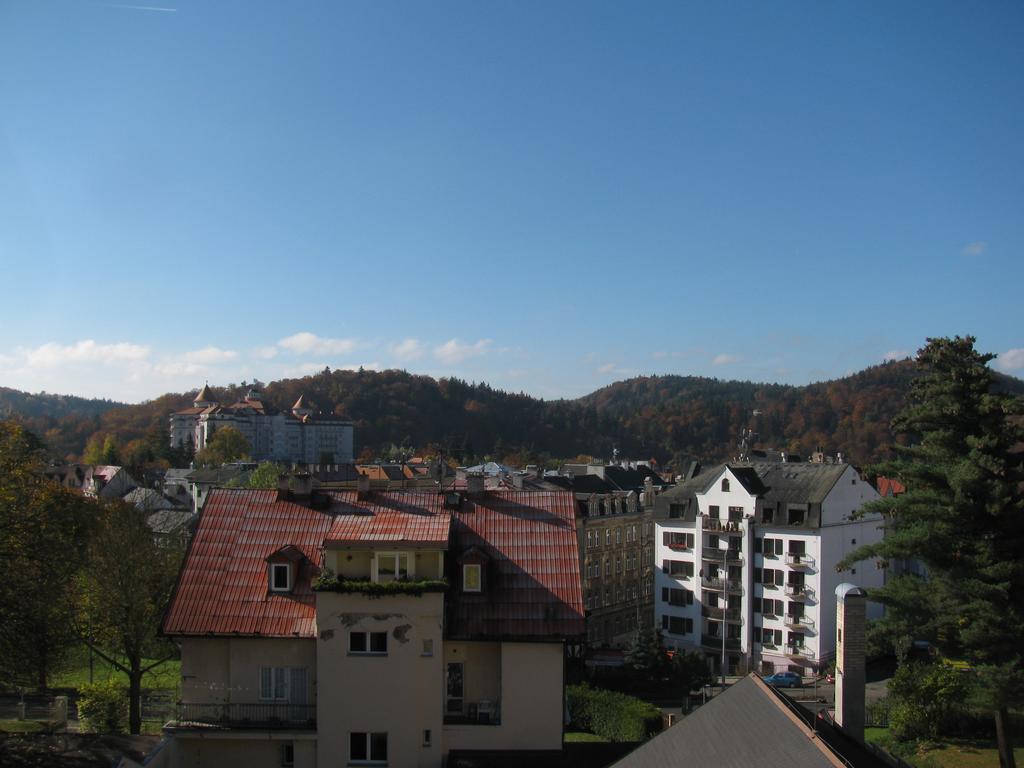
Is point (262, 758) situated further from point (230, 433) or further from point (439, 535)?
point (230, 433)

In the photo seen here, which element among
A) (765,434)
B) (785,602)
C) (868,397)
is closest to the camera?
(785,602)

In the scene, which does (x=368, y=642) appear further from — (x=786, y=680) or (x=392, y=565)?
(x=786, y=680)

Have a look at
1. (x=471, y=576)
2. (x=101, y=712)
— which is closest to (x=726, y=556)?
(x=471, y=576)

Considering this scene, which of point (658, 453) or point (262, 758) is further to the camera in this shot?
point (658, 453)

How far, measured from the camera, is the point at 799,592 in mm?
45781

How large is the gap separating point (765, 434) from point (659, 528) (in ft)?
367

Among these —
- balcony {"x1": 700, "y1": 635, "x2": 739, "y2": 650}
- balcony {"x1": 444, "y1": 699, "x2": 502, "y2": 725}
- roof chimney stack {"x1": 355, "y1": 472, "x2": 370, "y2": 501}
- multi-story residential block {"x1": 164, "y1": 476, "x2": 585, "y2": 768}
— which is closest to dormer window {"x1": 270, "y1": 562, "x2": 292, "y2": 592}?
multi-story residential block {"x1": 164, "y1": 476, "x2": 585, "y2": 768}

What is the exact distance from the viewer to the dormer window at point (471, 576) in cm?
2055

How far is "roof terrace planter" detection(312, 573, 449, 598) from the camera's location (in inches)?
758

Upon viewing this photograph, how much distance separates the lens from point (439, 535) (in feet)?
64.7

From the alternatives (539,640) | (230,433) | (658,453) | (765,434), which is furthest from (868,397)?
(539,640)

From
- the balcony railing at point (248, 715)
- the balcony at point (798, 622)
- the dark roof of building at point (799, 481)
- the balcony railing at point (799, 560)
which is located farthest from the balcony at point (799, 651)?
the balcony railing at point (248, 715)

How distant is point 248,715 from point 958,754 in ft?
71.8

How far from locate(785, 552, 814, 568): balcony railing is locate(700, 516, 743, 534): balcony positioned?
304 cm
